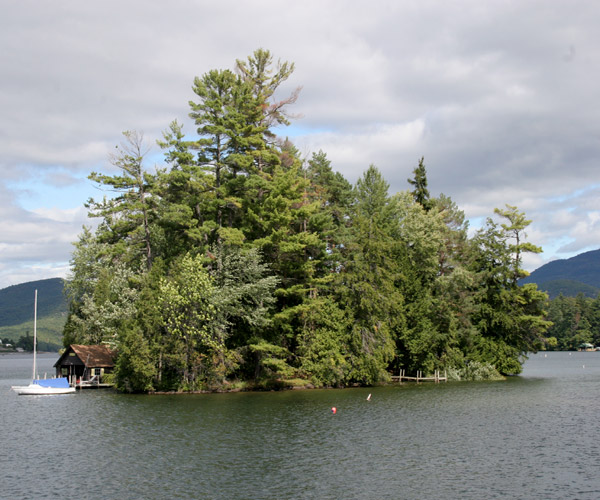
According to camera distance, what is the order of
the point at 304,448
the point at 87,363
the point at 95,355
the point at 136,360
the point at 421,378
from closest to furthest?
the point at 304,448, the point at 136,360, the point at 87,363, the point at 421,378, the point at 95,355

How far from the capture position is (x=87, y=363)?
70.5 metres

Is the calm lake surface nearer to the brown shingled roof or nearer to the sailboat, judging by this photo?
the sailboat

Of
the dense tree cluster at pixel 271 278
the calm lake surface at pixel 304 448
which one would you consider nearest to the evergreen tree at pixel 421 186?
the dense tree cluster at pixel 271 278

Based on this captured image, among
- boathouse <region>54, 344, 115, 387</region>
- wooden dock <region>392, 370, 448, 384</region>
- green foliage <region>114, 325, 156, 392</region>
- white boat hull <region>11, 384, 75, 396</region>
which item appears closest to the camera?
green foliage <region>114, 325, 156, 392</region>

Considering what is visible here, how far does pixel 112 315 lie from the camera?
65625 mm

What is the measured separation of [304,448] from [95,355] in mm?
47100

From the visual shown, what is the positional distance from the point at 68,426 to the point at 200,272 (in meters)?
21.0

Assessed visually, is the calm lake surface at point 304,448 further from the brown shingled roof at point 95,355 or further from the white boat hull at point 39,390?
the brown shingled roof at point 95,355

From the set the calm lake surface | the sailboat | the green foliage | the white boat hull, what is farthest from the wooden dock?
the white boat hull

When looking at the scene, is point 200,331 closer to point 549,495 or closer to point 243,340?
point 243,340

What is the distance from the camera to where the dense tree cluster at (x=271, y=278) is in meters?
60.7

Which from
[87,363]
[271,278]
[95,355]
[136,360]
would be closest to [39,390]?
[87,363]

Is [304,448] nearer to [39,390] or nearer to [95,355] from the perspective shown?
[39,390]

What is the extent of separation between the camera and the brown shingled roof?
70938 mm
